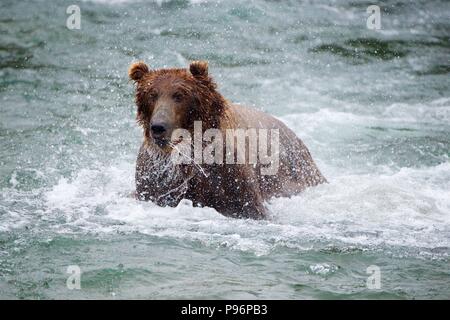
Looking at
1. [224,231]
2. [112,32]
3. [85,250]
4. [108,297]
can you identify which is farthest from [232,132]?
[112,32]

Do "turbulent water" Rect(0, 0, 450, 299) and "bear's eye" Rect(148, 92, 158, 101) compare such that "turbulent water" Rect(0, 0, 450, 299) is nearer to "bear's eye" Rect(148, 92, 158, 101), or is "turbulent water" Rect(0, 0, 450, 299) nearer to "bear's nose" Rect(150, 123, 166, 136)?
"bear's nose" Rect(150, 123, 166, 136)

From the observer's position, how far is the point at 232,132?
299 inches

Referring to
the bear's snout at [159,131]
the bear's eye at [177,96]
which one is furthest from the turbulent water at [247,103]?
the bear's eye at [177,96]

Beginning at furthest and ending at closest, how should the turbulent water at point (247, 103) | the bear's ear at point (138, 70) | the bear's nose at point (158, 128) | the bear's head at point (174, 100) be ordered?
the bear's ear at point (138, 70)
the bear's head at point (174, 100)
the bear's nose at point (158, 128)
the turbulent water at point (247, 103)

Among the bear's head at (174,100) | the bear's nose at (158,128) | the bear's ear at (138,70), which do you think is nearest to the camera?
the bear's nose at (158,128)

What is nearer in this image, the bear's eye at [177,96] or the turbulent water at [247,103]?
the turbulent water at [247,103]

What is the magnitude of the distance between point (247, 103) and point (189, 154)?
5384 millimetres

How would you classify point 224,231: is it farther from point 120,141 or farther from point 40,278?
point 120,141

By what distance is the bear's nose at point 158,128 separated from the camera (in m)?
7.02

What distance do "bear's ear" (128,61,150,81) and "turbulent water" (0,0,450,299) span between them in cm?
114

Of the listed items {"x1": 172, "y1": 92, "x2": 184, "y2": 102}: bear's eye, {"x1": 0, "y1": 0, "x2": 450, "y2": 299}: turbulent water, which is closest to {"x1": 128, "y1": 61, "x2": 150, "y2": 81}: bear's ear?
{"x1": 172, "y1": 92, "x2": 184, "y2": 102}: bear's eye

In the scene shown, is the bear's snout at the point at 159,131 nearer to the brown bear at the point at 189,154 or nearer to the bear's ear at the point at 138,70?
the brown bear at the point at 189,154

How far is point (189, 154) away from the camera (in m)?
7.42
